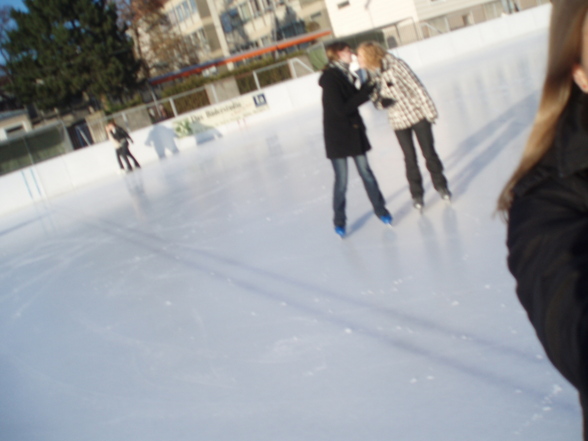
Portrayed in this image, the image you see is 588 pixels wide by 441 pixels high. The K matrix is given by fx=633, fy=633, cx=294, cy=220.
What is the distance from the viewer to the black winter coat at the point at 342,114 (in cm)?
480

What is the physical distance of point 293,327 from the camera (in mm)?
3746

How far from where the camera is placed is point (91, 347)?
174 inches

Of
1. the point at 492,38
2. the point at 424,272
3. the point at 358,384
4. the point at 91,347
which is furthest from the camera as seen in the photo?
the point at 492,38

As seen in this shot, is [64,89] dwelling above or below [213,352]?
above

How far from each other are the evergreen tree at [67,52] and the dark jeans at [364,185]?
101 ft

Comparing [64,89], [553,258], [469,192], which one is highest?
[64,89]

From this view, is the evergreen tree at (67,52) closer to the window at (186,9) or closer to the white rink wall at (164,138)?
the white rink wall at (164,138)

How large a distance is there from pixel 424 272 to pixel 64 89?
33.4 meters

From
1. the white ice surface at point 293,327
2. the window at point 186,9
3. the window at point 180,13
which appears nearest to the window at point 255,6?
the window at point 186,9

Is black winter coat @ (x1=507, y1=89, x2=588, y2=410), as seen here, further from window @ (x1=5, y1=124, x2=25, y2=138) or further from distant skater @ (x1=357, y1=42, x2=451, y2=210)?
window @ (x1=5, y1=124, x2=25, y2=138)

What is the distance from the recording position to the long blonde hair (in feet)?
2.64

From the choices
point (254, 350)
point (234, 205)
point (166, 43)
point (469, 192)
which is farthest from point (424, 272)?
point (166, 43)

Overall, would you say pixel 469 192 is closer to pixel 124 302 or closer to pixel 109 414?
pixel 124 302

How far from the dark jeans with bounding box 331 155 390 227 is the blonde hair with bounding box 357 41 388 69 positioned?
2.42ft
